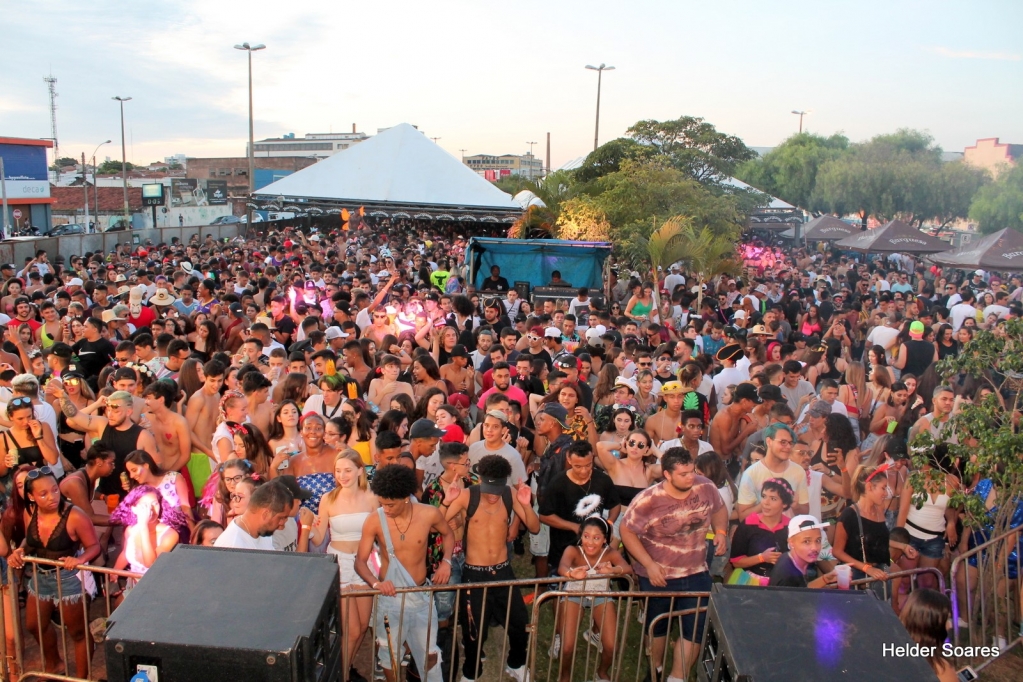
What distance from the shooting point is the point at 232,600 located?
3143mm

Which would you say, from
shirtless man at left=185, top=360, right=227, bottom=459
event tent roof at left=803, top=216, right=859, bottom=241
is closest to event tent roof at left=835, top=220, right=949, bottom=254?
event tent roof at left=803, top=216, right=859, bottom=241

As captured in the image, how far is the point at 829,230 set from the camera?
27.0 metres

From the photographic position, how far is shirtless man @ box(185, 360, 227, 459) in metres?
6.35

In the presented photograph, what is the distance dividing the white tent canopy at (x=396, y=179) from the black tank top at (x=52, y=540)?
922 inches

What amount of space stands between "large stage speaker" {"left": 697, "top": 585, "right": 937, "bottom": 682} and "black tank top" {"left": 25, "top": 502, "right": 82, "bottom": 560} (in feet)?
12.2

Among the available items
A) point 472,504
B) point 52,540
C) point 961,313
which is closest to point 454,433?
point 472,504

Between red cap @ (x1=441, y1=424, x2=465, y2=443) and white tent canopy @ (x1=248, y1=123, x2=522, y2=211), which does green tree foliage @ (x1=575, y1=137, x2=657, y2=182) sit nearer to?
white tent canopy @ (x1=248, y1=123, x2=522, y2=211)

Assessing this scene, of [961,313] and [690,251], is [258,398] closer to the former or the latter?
[690,251]

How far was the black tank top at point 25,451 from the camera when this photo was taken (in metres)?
5.72

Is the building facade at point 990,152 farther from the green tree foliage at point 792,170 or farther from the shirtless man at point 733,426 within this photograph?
the shirtless man at point 733,426

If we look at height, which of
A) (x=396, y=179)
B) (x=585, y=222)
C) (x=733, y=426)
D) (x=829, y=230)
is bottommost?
(x=733, y=426)

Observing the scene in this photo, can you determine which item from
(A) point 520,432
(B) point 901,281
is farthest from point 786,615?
(B) point 901,281

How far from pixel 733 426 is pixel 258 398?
3.93 m

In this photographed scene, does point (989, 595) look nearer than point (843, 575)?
No
